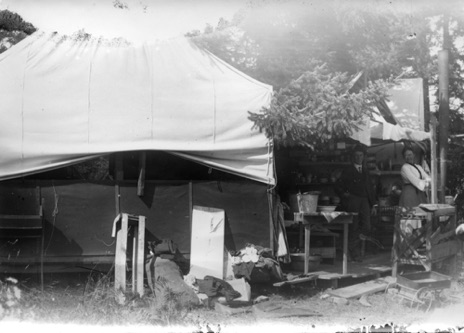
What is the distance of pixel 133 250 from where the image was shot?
7.14 metres

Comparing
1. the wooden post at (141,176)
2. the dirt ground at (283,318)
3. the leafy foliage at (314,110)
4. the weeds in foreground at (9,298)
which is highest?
the leafy foliage at (314,110)

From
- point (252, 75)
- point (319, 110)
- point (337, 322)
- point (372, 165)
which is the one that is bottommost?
point (337, 322)

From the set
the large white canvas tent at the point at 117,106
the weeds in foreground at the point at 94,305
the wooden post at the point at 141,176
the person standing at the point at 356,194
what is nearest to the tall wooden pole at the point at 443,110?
the person standing at the point at 356,194

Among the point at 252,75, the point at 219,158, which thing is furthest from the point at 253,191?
the point at 252,75

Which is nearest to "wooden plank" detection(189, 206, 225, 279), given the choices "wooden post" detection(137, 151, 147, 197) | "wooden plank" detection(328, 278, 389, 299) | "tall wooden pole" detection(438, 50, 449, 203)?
"wooden post" detection(137, 151, 147, 197)

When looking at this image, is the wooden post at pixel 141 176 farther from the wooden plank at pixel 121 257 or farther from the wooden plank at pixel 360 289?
the wooden plank at pixel 360 289

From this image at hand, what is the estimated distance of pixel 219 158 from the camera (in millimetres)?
7648

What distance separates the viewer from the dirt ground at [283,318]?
593 cm

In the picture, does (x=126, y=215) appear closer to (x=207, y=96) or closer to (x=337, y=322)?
(x=207, y=96)

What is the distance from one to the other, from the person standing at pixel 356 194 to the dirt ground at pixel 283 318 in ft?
7.86

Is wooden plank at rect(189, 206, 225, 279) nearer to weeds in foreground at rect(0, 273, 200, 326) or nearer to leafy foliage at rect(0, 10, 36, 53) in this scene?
weeds in foreground at rect(0, 273, 200, 326)

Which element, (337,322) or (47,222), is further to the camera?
(47,222)

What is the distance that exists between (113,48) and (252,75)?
2226mm

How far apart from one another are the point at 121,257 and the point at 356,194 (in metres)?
5.12
